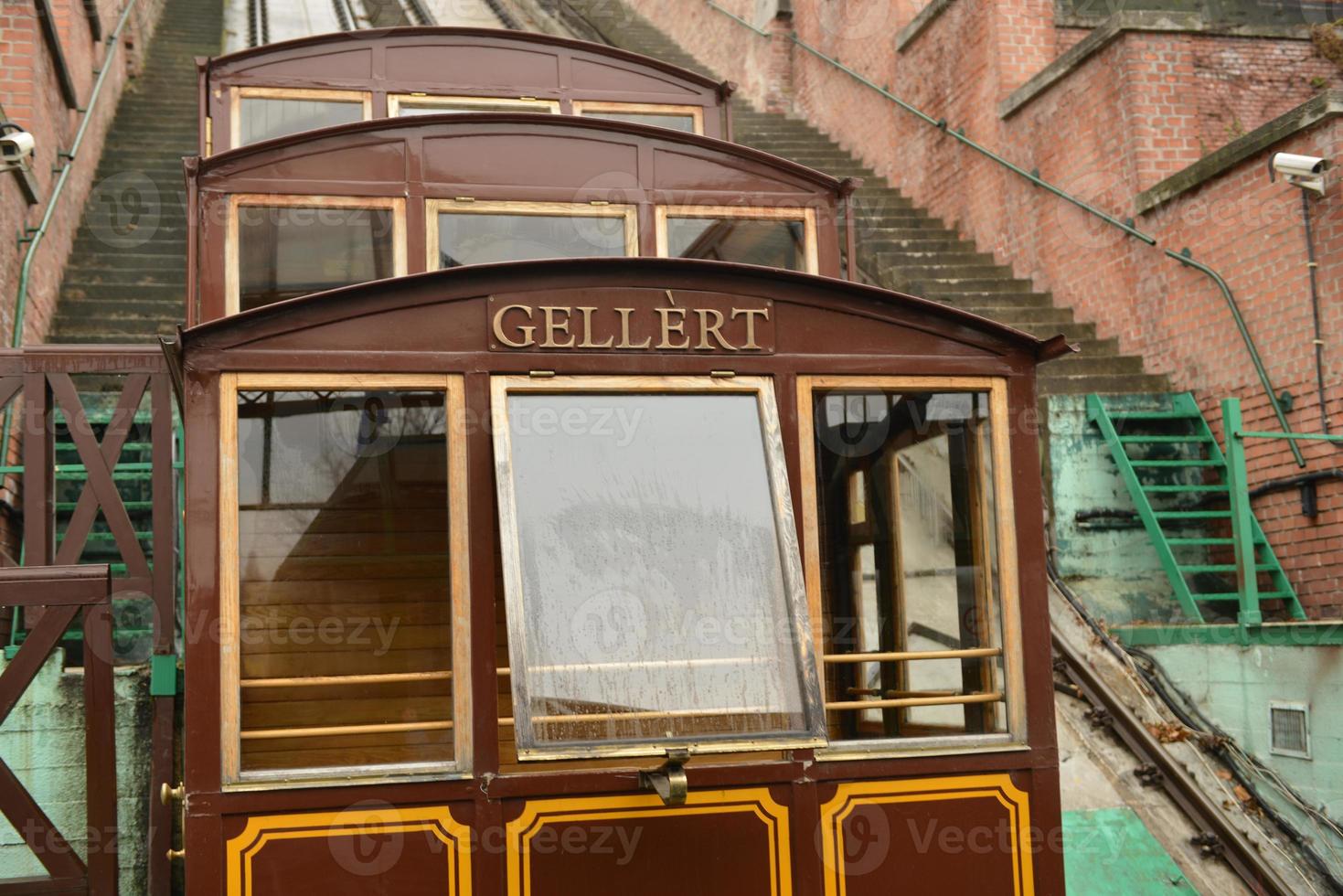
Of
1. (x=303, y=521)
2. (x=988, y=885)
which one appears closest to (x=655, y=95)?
(x=303, y=521)

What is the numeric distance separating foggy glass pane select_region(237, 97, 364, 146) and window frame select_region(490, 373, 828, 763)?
4156 mm

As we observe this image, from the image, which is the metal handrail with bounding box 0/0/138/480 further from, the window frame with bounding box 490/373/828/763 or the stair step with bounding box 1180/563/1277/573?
the stair step with bounding box 1180/563/1277/573

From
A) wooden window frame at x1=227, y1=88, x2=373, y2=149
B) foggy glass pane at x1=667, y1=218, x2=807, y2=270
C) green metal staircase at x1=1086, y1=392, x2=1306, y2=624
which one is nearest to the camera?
foggy glass pane at x1=667, y1=218, x2=807, y2=270

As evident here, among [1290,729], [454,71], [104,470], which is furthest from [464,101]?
[1290,729]

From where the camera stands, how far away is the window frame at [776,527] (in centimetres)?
481

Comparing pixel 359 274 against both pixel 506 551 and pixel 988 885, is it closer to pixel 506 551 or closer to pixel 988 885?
pixel 506 551

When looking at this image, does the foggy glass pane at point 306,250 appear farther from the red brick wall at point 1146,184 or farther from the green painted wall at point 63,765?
the red brick wall at point 1146,184

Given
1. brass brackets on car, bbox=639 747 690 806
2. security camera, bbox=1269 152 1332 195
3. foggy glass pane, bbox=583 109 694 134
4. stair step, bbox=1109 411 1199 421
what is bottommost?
brass brackets on car, bbox=639 747 690 806

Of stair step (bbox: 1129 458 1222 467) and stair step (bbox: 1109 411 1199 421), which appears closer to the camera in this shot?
stair step (bbox: 1129 458 1222 467)

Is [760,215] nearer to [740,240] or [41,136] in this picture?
[740,240]

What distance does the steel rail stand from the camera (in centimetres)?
706

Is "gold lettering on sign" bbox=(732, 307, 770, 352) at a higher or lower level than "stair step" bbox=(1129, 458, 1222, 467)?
higher

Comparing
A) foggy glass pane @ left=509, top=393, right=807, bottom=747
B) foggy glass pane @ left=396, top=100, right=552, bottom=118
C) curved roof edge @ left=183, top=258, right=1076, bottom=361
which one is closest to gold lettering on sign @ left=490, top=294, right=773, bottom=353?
curved roof edge @ left=183, top=258, right=1076, bottom=361

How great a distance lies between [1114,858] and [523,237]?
4.54 meters
